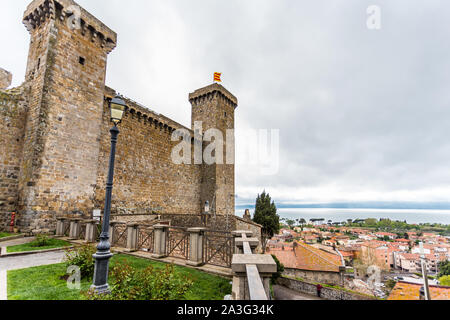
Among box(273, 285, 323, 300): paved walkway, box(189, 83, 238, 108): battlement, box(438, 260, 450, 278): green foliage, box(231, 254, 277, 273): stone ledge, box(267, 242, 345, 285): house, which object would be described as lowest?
box(273, 285, 323, 300): paved walkway

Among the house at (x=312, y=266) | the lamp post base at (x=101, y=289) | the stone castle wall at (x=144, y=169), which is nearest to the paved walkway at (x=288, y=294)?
the house at (x=312, y=266)

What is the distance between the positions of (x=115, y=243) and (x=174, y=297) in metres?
6.83

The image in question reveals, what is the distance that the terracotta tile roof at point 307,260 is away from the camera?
92.0ft

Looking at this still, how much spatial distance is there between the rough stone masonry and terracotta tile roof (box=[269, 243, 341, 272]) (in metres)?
22.6

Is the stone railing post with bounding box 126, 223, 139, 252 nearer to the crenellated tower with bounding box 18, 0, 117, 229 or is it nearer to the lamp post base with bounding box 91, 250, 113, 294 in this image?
the lamp post base with bounding box 91, 250, 113, 294

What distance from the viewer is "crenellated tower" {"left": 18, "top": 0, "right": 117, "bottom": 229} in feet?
36.9

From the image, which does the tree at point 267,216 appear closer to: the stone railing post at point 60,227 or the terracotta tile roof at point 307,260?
the terracotta tile roof at point 307,260

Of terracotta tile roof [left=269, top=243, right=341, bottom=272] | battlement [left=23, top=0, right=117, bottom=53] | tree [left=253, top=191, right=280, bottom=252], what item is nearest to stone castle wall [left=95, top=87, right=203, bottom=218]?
battlement [left=23, top=0, right=117, bottom=53]

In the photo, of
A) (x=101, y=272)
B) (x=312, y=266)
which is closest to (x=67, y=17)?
(x=101, y=272)

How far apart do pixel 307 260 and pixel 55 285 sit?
31.6m

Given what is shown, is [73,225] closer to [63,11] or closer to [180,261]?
[180,261]
